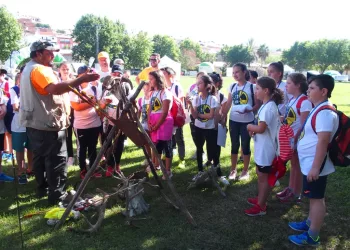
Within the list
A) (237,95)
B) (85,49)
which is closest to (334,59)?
(85,49)

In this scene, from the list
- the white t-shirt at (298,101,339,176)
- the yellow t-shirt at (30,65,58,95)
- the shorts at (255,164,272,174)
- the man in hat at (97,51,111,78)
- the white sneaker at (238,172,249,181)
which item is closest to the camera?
the white t-shirt at (298,101,339,176)

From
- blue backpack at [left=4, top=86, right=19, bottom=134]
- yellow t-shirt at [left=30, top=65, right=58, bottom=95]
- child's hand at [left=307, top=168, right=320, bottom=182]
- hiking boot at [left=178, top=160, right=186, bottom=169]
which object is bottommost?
hiking boot at [left=178, top=160, right=186, bottom=169]

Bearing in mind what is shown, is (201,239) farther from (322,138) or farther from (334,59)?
(334,59)

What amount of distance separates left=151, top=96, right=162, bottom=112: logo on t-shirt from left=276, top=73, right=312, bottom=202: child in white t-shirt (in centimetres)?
201

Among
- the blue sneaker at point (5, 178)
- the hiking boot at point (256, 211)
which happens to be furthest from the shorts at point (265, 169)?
the blue sneaker at point (5, 178)

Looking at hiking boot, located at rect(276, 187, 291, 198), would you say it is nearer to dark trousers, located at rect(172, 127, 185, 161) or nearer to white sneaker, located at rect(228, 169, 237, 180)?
white sneaker, located at rect(228, 169, 237, 180)

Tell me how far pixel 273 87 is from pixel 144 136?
1743 mm

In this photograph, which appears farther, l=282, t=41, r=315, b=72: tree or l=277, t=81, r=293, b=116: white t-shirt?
l=282, t=41, r=315, b=72: tree

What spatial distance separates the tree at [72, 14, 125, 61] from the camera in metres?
65.4

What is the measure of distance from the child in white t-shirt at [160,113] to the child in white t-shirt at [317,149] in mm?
2288

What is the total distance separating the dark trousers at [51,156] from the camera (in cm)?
397

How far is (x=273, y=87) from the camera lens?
3789 millimetres

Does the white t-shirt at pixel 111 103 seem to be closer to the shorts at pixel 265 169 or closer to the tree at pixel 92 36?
the shorts at pixel 265 169

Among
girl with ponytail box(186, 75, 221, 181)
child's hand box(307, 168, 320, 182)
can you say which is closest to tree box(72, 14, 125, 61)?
girl with ponytail box(186, 75, 221, 181)
